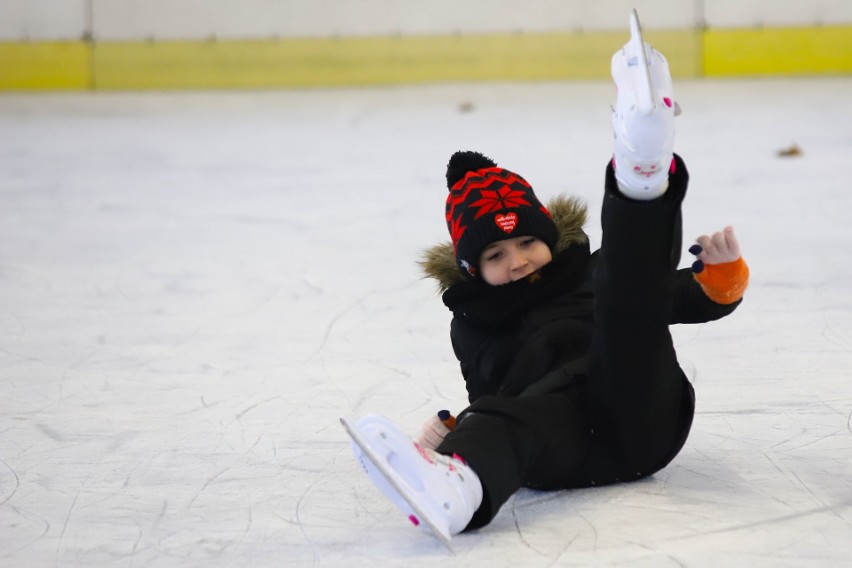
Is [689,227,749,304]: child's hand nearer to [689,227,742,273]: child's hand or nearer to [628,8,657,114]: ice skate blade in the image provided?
[689,227,742,273]: child's hand

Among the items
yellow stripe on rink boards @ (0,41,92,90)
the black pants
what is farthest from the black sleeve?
yellow stripe on rink boards @ (0,41,92,90)

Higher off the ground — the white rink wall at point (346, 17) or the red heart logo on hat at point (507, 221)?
the red heart logo on hat at point (507, 221)

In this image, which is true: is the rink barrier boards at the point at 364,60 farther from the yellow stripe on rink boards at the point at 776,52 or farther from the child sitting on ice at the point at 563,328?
the child sitting on ice at the point at 563,328

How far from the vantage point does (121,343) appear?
9.91 ft

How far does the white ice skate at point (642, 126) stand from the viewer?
5.36ft

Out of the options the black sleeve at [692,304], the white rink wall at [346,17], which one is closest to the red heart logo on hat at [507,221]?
the black sleeve at [692,304]

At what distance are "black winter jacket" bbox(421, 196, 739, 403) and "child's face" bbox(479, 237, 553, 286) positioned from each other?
2cm

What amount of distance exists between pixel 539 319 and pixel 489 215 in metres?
0.22

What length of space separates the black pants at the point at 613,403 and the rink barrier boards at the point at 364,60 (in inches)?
241

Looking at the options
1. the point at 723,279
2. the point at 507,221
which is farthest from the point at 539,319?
the point at 723,279

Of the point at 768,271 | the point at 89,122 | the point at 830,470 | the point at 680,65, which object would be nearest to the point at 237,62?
the point at 89,122

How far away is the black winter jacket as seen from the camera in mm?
2016

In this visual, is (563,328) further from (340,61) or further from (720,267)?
(340,61)

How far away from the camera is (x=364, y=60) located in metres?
8.00
